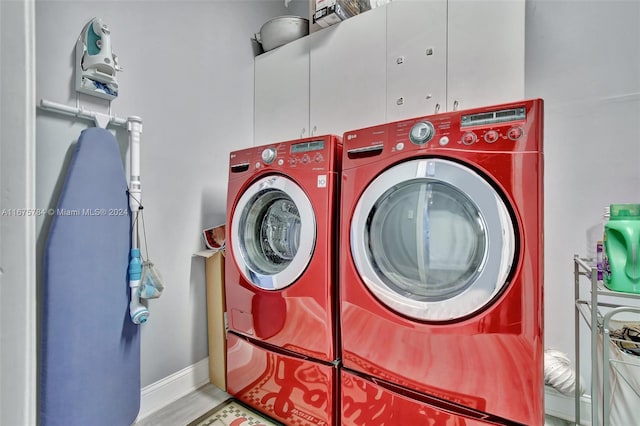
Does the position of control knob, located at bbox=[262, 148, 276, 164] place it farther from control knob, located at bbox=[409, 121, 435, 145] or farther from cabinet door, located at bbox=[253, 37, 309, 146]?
control knob, located at bbox=[409, 121, 435, 145]

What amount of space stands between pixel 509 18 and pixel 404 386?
4.98ft

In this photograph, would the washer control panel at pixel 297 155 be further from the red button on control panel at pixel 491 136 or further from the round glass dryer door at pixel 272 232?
the red button on control panel at pixel 491 136

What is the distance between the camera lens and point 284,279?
3.97ft

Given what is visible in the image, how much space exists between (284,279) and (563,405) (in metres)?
1.48

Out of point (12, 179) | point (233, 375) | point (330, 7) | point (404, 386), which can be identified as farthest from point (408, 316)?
point (330, 7)

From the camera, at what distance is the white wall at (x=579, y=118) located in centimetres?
121

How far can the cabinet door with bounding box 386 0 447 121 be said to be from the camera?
131 cm

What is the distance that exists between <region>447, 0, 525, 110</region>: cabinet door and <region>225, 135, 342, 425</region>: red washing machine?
0.63 meters

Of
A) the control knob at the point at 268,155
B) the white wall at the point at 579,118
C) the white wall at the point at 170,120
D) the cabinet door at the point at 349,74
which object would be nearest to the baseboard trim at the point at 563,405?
the white wall at the point at 579,118

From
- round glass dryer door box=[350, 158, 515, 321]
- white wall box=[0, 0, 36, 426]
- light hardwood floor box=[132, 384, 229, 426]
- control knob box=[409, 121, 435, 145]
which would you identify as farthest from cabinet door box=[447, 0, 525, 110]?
light hardwood floor box=[132, 384, 229, 426]

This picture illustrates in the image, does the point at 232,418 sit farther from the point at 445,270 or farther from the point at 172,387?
the point at 445,270

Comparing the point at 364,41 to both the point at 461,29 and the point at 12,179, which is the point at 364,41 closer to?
the point at 461,29

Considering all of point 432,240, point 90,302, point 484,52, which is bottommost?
point 90,302

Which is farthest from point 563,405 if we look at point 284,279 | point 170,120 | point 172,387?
point 170,120
